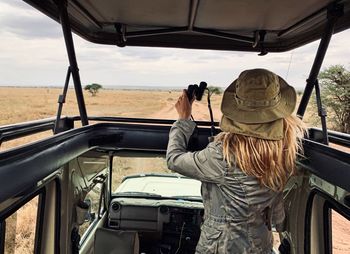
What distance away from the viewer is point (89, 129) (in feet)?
8.53

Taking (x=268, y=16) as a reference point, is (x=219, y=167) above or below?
below

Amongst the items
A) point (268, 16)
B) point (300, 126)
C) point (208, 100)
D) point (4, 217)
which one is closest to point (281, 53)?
point (268, 16)

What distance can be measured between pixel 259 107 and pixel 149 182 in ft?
8.65

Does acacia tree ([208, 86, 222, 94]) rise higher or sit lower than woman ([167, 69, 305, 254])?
higher

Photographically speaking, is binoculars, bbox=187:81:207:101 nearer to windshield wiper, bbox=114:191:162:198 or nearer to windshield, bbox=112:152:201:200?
windshield, bbox=112:152:201:200

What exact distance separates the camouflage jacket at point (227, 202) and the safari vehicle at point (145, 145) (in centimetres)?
31

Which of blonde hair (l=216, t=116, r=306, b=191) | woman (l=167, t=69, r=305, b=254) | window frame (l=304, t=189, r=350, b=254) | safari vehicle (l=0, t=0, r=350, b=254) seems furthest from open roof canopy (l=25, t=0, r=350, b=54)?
window frame (l=304, t=189, r=350, b=254)

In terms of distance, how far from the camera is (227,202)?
197 centimetres

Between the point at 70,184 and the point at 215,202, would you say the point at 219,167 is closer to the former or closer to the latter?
the point at 215,202

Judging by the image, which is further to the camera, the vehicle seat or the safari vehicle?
the vehicle seat

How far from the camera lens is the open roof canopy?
8.16 feet

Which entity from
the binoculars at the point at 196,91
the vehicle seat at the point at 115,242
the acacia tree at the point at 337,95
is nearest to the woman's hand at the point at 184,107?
the binoculars at the point at 196,91

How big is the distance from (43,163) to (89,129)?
0.95m

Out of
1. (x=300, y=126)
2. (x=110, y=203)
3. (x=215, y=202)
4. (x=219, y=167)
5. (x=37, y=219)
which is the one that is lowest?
(x=110, y=203)
